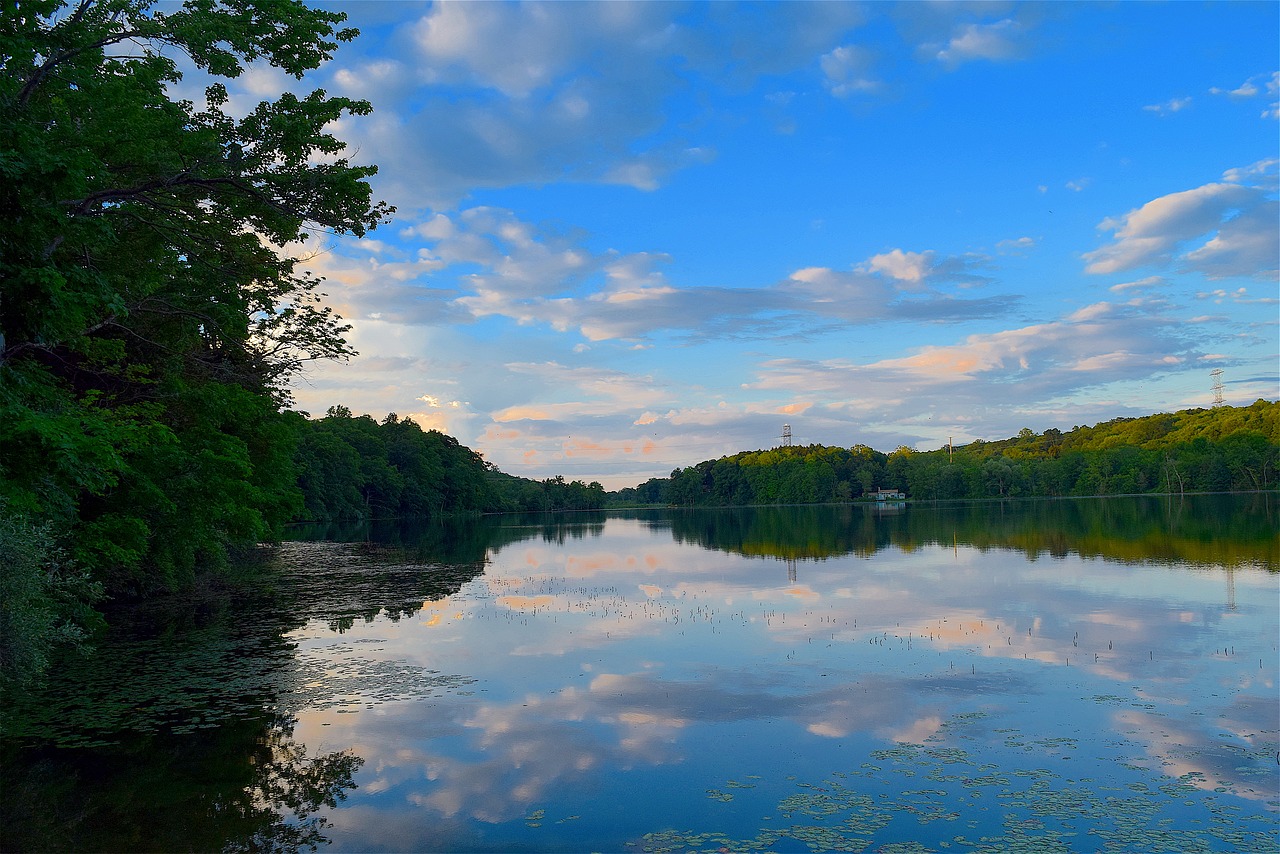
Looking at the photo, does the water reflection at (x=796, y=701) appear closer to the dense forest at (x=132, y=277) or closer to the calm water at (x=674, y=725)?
the calm water at (x=674, y=725)

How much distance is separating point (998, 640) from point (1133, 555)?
2782cm

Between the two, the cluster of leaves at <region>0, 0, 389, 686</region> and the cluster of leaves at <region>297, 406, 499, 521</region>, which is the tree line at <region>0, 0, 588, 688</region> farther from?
the cluster of leaves at <region>297, 406, 499, 521</region>

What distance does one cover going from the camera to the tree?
13.9 m

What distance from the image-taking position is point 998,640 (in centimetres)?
2478

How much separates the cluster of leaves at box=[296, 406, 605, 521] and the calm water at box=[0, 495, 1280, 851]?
80.8m

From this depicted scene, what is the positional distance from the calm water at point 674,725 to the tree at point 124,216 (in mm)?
5231

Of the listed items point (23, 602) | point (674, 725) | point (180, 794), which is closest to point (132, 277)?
point (23, 602)

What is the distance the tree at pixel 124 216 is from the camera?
45.7 ft

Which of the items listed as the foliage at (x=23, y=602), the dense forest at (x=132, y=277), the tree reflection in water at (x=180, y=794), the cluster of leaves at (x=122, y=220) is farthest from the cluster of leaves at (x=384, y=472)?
the tree reflection in water at (x=180, y=794)

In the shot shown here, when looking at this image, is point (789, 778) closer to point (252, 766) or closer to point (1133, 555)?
point (252, 766)

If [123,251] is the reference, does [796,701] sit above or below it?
below

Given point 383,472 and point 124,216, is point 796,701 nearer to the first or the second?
point 124,216

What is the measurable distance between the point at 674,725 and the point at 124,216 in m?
16.6

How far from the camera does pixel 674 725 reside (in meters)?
16.7
